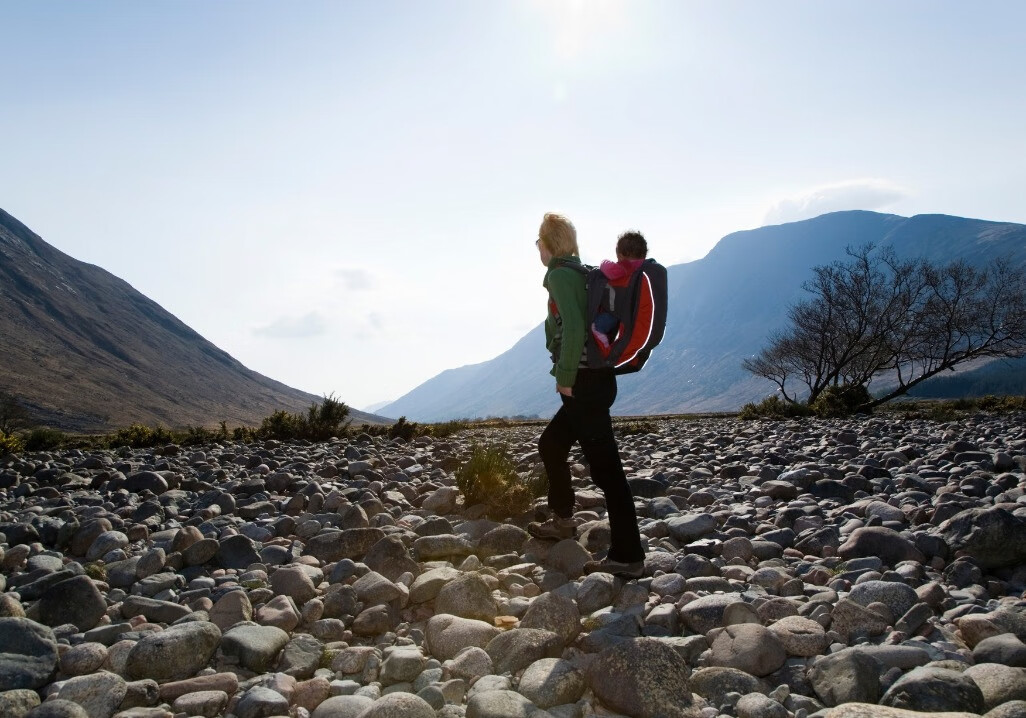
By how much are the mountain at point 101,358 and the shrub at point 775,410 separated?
242ft

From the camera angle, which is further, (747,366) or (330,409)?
(747,366)

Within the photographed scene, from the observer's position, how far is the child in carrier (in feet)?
12.3

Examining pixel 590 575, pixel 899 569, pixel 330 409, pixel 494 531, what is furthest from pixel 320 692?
pixel 330 409

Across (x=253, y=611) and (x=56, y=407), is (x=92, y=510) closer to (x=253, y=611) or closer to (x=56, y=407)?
(x=253, y=611)

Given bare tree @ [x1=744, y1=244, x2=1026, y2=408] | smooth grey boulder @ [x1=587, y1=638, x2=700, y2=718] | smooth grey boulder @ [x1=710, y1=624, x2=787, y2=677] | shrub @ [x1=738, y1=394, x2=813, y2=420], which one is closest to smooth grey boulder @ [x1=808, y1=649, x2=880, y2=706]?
smooth grey boulder @ [x1=710, y1=624, x2=787, y2=677]

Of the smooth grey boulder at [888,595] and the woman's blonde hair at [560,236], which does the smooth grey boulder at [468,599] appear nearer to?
the smooth grey boulder at [888,595]

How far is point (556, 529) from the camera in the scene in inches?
184

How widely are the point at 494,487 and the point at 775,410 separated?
21747 millimetres

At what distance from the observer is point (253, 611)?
3.51m

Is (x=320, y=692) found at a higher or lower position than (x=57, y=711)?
lower

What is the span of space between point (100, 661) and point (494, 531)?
2.60 meters

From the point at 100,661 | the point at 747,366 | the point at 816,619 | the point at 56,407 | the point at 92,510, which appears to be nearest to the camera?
the point at 100,661

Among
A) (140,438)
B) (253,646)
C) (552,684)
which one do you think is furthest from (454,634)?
(140,438)

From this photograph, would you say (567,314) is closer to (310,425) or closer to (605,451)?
(605,451)
